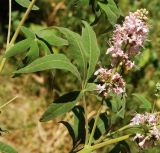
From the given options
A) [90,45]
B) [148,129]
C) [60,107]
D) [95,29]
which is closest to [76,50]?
[90,45]

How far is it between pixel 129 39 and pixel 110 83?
0.13 metres

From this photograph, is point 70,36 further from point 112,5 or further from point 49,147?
point 49,147

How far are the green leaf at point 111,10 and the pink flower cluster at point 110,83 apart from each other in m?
0.23

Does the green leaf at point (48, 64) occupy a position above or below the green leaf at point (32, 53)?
above

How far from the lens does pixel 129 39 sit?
1.30m

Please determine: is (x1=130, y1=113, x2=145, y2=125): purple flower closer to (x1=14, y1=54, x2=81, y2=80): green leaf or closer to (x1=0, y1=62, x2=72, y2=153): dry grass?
(x1=14, y1=54, x2=81, y2=80): green leaf

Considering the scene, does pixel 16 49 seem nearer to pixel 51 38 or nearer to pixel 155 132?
pixel 51 38

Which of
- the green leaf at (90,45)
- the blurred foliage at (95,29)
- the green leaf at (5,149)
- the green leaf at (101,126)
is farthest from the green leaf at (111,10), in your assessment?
the blurred foliage at (95,29)

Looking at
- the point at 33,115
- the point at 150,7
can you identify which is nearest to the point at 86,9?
the point at 150,7

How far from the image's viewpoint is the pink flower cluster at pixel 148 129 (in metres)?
1.30

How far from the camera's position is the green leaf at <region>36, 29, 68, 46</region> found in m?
1.49

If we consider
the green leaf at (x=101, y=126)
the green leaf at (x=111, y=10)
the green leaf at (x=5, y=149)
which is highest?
the green leaf at (x=111, y=10)

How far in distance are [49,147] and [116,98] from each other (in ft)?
8.20

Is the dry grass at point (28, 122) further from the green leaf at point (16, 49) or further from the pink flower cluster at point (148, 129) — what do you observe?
the pink flower cluster at point (148, 129)
